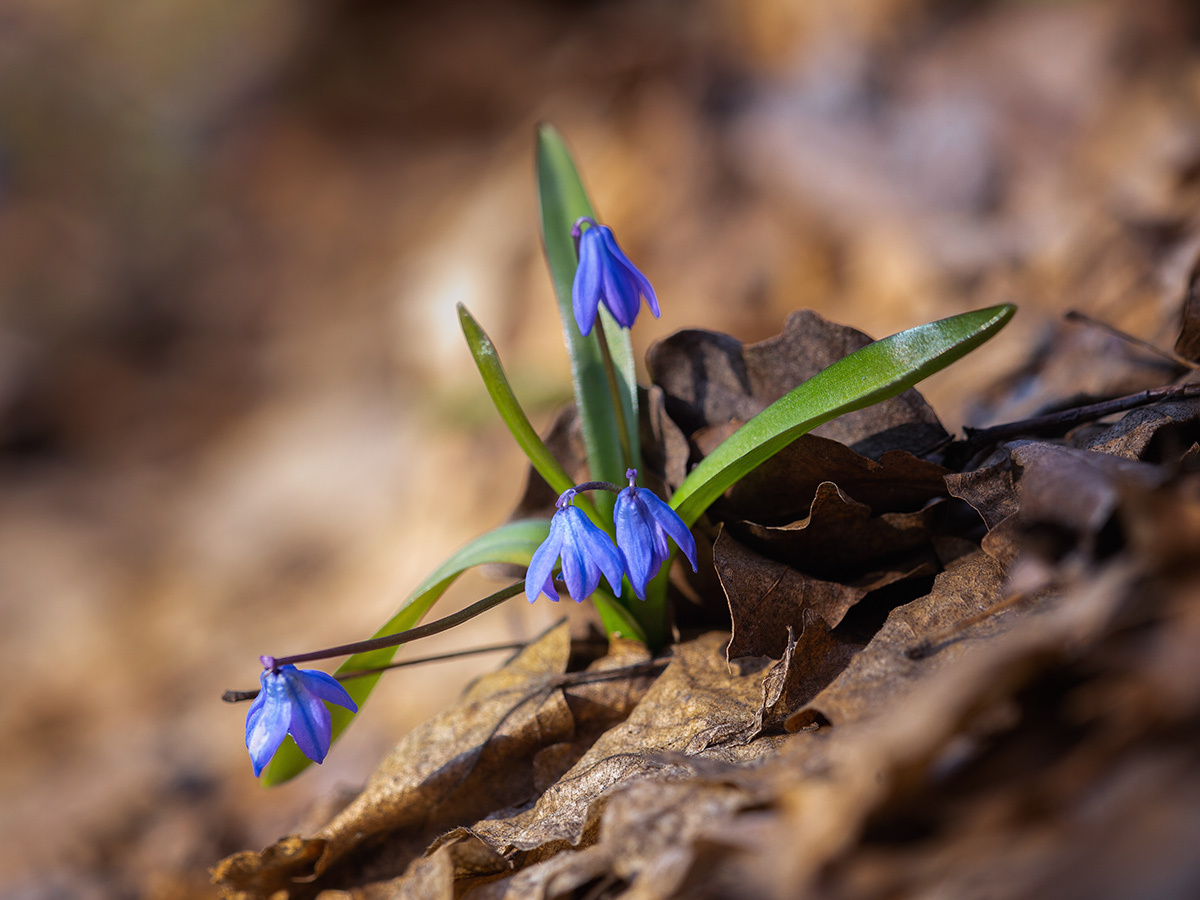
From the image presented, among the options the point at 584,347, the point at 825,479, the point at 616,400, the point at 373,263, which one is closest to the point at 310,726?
the point at 616,400

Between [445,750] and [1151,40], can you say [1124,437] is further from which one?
[1151,40]

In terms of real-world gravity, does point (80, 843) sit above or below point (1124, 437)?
above

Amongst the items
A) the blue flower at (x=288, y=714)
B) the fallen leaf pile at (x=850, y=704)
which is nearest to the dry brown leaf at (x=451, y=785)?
the fallen leaf pile at (x=850, y=704)

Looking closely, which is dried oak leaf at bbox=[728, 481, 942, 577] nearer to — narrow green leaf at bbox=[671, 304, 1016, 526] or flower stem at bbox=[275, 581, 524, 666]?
narrow green leaf at bbox=[671, 304, 1016, 526]

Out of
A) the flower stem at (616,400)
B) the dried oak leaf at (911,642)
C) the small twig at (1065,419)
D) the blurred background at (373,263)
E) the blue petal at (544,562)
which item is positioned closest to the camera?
the dried oak leaf at (911,642)

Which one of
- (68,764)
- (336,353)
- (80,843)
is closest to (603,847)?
(80,843)

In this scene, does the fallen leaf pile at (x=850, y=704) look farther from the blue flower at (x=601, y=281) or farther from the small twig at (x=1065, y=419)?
the blue flower at (x=601, y=281)
